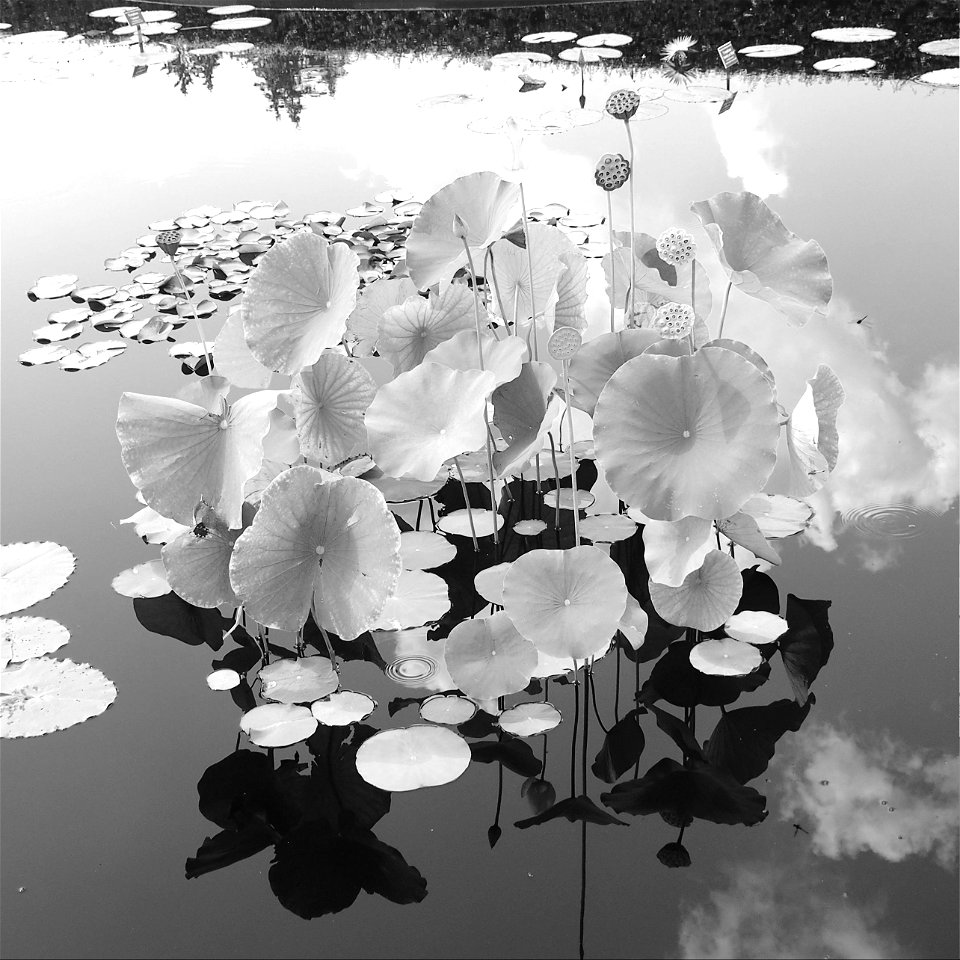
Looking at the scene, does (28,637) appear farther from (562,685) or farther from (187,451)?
(562,685)

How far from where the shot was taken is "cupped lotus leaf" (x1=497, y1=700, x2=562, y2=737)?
139 cm

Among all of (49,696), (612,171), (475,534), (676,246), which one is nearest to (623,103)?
(612,171)

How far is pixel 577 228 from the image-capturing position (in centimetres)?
329

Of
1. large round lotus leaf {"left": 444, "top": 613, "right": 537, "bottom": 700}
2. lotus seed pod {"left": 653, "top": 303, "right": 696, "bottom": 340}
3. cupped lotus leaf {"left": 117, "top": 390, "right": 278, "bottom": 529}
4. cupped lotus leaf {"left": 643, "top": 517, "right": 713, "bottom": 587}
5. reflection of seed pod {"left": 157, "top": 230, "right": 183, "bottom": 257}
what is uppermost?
reflection of seed pod {"left": 157, "top": 230, "right": 183, "bottom": 257}

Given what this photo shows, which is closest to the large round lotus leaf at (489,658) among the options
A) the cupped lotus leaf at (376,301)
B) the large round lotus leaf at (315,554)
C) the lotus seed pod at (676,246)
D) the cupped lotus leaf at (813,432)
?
the large round lotus leaf at (315,554)

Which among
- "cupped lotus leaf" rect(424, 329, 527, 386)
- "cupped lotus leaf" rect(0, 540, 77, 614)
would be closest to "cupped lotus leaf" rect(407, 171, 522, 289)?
"cupped lotus leaf" rect(424, 329, 527, 386)

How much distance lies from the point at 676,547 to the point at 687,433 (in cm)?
18

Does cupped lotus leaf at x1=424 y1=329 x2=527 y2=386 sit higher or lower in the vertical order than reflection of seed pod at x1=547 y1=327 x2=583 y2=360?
lower

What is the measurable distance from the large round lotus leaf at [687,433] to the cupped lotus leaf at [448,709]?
0.36 m

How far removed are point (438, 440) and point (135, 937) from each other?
76cm

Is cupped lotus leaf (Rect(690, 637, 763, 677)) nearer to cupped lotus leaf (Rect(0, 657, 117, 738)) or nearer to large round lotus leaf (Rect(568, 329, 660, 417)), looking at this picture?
large round lotus leaf (Rect(568, 329, 660, 417))

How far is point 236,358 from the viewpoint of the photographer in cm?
188

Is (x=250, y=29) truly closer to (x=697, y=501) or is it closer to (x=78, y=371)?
(x=78, y=371)

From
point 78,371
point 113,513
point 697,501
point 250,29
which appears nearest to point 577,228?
point 78,371
